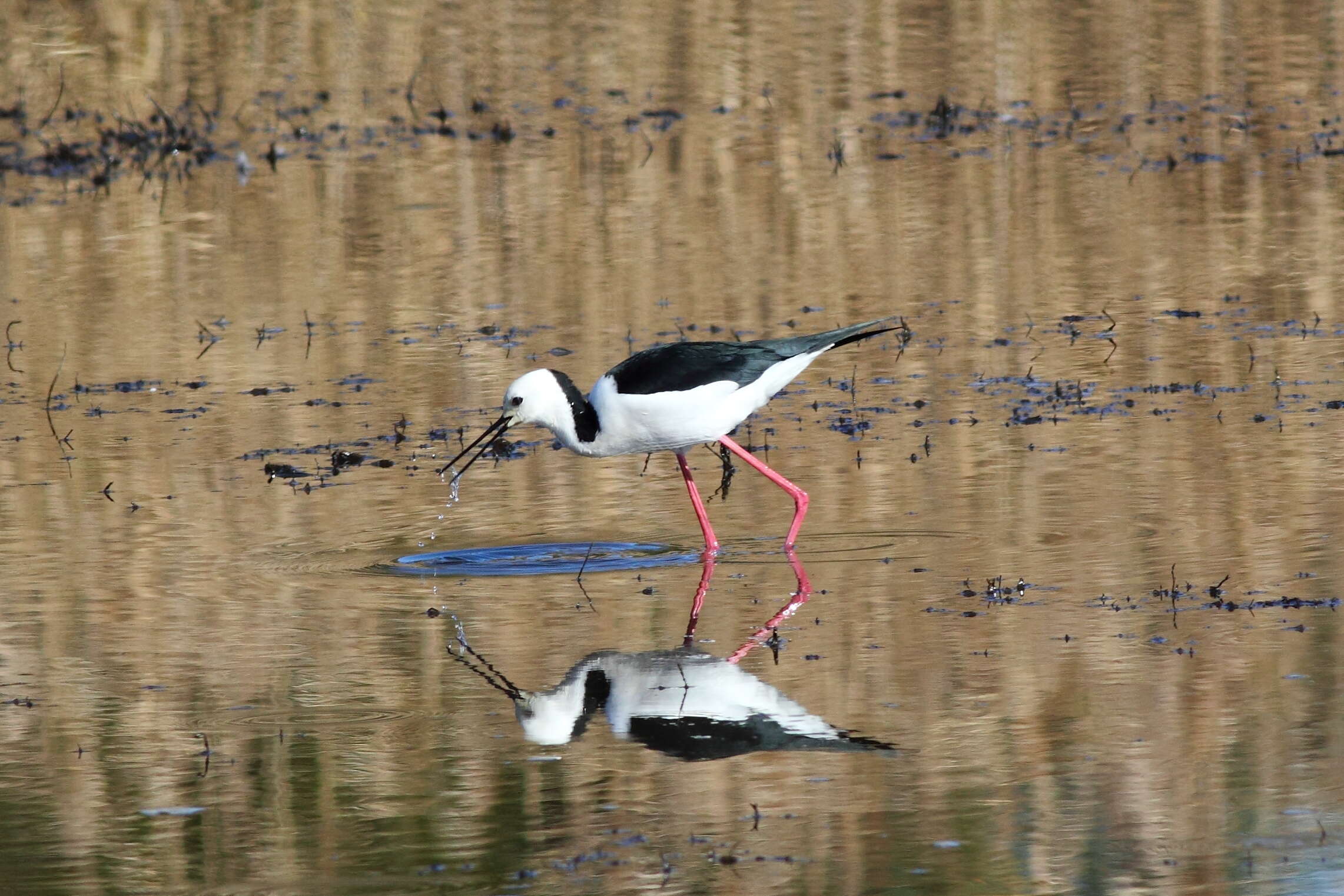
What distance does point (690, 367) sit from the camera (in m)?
9.38

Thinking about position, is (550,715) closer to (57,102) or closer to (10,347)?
(10,347)

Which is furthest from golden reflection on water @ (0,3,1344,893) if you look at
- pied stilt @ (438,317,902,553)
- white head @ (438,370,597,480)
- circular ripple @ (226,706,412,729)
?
white head @ (438,370,597,480)

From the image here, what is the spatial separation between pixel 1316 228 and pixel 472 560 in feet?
29.2

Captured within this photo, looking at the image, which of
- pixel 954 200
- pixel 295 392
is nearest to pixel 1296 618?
pixel 295 392

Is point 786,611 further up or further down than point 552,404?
further down

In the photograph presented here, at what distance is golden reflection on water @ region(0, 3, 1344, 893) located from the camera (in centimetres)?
624

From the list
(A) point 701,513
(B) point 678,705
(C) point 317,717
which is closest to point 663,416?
(A) point 701,513

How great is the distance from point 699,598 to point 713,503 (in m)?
1.93

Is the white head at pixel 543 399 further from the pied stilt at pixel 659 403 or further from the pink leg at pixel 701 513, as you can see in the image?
the pink leg at pixel 701 513

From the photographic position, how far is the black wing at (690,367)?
930cm

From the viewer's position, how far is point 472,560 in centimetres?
931

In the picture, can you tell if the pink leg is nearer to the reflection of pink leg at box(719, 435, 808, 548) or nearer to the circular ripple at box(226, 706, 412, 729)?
the reflection of pink leg at box(719, 435, 808, 548)

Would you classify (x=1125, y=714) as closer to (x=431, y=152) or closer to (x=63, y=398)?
(x=63, y=398)

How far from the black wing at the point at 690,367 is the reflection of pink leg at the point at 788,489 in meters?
0.47
